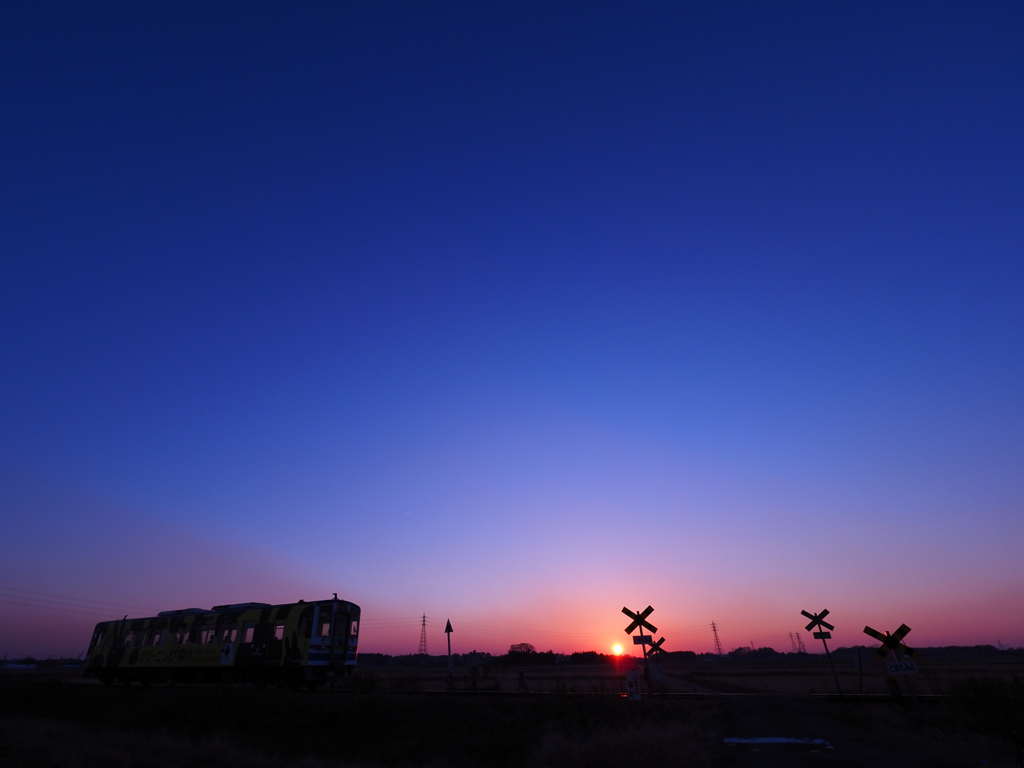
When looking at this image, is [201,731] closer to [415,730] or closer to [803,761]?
[415,730]

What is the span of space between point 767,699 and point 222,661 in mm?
23922

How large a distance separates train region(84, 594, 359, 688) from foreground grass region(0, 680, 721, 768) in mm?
1586

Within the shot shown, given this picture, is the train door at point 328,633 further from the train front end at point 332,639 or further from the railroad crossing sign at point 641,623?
the railroad crossing sign at point 641,623

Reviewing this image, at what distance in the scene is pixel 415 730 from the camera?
18.5 m

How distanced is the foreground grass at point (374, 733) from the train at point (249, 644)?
5.20 ft

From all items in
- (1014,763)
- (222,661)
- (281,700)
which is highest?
(222,661)

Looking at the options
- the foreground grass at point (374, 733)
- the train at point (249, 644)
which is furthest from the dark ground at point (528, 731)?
the train at point (249, 644)

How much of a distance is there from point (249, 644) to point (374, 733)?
10521 mm

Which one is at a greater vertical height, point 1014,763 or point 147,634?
point 147,634

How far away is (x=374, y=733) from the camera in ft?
62.1

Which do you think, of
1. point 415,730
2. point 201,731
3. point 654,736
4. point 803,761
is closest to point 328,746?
point 415,730

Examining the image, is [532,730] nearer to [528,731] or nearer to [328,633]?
[528,731]

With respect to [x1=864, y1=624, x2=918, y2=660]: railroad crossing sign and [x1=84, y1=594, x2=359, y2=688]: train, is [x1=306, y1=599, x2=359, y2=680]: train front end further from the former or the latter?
[x1=864, y1=624, x2=918, y2=660]: railroad crossing sign

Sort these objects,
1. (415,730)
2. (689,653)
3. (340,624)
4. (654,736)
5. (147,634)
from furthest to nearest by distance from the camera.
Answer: (689,653) → (147,634) → (340,624) → (415,730) → (654,736)
